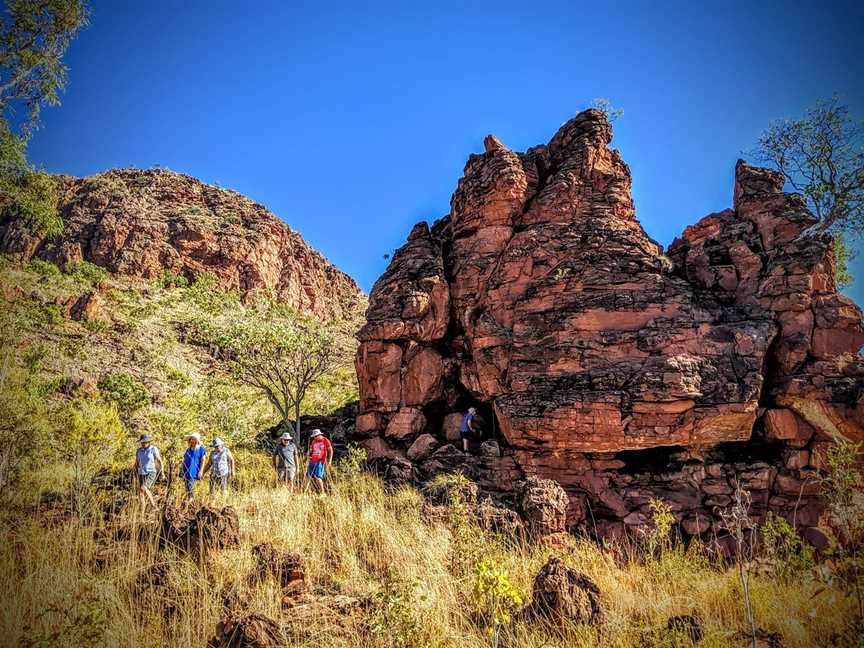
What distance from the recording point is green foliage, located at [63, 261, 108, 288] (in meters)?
41.3

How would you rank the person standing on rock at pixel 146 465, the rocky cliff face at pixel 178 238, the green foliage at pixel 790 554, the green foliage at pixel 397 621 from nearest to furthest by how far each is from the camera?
the green foliage at pixel 397 621 < the green foliage at pixel 790 554 < the person standing on rock at pixel 146 465 < the rocky cliff face at pixel 178 238

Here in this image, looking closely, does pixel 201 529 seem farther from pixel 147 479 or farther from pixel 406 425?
pixel 406 425

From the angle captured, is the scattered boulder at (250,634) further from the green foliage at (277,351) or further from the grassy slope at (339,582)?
the green foliage at (277,351)

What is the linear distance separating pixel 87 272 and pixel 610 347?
52.3 metres

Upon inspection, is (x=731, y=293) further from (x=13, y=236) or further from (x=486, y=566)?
(x=13, y=236)

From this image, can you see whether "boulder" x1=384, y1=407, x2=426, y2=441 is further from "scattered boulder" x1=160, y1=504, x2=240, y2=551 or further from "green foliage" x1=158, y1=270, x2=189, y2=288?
"green foliage" x1=158, y1=270, x2=189, y2=288

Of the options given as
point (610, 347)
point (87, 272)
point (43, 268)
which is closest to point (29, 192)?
point (610, 347)

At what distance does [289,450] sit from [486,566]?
912 cm

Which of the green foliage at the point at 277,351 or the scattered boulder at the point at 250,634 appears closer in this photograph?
the scattered boulder at the point at 250,634

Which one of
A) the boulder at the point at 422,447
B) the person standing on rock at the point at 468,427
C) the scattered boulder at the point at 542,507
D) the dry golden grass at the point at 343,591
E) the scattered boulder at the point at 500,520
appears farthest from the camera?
the person standing on rock at the point at 468,427

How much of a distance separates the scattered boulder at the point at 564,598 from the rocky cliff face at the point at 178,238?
5601cm

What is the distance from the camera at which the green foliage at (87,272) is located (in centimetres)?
4131

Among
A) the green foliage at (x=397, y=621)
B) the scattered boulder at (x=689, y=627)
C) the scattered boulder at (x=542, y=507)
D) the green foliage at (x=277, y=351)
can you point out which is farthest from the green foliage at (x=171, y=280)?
the scattered boulder at (x=689, y=627)

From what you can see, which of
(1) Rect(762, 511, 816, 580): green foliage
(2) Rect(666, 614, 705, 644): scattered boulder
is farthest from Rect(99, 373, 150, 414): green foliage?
(1) Rect(762, 511, 816, 580): green foliage
